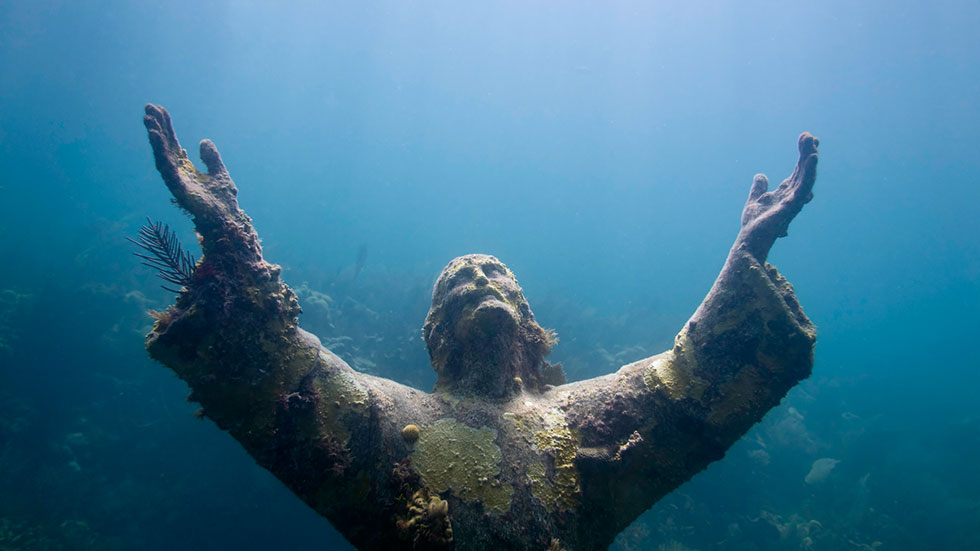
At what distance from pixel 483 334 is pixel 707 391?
92.1 inches

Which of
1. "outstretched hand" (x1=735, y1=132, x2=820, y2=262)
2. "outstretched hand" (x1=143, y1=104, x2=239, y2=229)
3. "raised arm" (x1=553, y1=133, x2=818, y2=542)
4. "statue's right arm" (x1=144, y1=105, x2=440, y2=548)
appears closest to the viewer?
"statue's right arm" (x1=144, y1=105, x2=440, y2=548)

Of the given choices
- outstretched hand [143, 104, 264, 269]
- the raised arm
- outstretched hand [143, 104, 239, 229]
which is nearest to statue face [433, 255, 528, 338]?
the raised arm

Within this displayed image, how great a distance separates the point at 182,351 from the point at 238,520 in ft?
47.6

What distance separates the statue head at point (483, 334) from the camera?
4172mm

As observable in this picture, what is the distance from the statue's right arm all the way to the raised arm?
1.94 meters

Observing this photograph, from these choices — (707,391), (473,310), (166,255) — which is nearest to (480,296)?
(473,310)

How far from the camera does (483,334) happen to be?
167 inches

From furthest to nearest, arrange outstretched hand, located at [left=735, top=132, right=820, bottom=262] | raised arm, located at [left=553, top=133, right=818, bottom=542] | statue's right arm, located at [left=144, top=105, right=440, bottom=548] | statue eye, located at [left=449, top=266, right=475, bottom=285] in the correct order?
statue eye, located at [left=449, top=266, right=475, bottom=285] → outstretched hand, located at [left=735, top=132, right=820, bottom=262] → raised arm, located at [left=553, top=133, right=818, bottom=542] → statue's right arm, located at [left=144, top=105, right=440, bottom=548]

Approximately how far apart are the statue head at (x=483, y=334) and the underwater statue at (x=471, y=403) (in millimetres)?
25

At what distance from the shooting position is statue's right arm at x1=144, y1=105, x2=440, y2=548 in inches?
123

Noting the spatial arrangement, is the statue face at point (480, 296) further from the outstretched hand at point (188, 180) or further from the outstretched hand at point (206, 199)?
the outstretched hand at point (188, 180)

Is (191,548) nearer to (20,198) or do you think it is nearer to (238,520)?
(238,520)

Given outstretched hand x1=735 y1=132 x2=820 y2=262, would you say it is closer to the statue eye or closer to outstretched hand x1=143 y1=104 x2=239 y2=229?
the statue eye

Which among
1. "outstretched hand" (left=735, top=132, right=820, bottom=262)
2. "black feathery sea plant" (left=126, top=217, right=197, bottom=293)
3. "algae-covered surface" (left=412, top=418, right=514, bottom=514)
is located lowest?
"algae-covered surface" (left=412, top=418, right=514, bottom=514)
